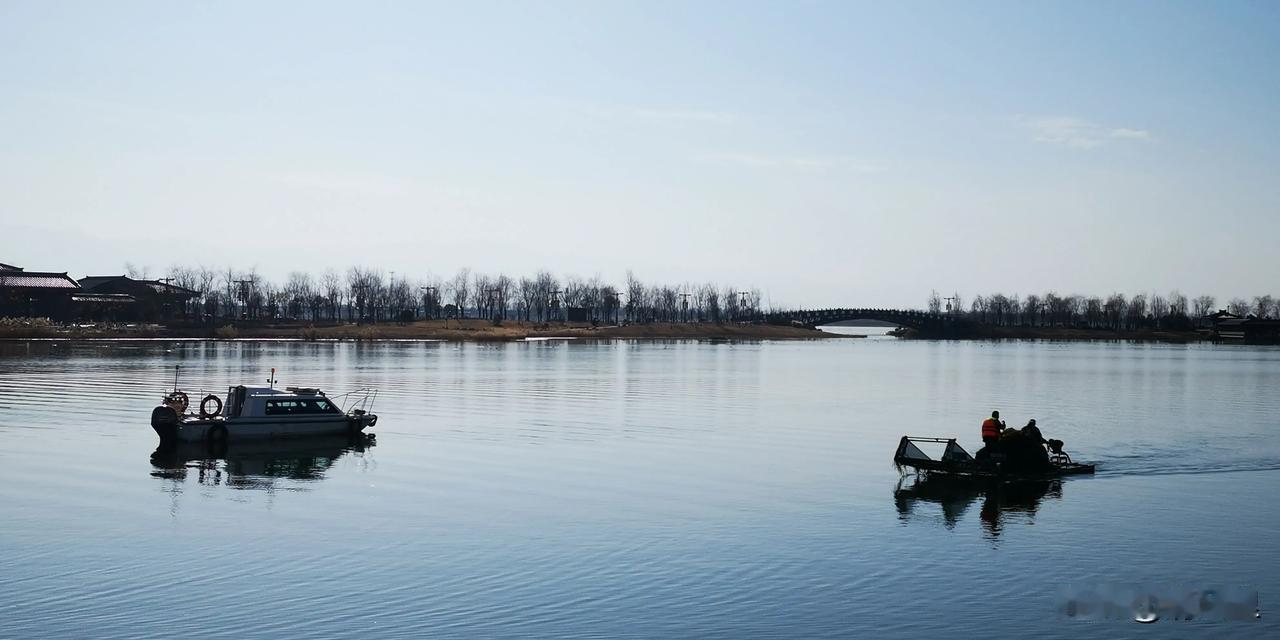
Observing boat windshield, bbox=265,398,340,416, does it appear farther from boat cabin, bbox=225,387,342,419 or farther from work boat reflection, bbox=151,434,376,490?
work boat reflection, bbox=151,434,376,490

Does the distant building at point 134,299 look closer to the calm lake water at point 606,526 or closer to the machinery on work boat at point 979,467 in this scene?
the calm lake water at point 606,526

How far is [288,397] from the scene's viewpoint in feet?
153

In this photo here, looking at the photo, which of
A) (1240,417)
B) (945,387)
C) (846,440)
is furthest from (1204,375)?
(846,440)

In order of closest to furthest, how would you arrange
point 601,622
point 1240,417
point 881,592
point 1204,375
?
point 601,622 → point 881,592 → point 1240,417 → point 1204,375

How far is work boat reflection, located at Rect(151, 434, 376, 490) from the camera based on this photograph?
122ft

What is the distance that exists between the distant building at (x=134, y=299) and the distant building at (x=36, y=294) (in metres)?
3.05

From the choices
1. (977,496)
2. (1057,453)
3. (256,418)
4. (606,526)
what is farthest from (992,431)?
(256,418)

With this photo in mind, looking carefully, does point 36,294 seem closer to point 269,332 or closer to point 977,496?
point 269,332

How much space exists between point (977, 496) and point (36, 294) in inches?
6718

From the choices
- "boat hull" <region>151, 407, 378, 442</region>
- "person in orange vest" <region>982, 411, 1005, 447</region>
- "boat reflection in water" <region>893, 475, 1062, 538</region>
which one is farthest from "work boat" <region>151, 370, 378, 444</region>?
"person in orange vest" <region>982, 411, 1005, 447</region>

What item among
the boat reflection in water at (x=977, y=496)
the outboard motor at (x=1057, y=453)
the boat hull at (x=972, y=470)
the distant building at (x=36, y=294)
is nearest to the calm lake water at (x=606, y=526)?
the boat reflection in water at (x=977, y=496)

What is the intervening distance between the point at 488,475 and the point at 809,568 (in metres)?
15.8

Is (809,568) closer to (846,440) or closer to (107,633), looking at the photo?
(107,633)

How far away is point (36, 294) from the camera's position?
16938 cm
